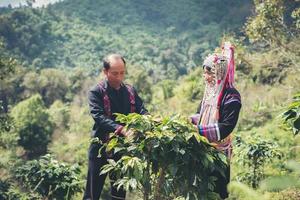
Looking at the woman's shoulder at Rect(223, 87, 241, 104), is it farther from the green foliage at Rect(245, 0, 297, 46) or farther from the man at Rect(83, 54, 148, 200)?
the green foliage at Rect(245, 0, 297, 46)

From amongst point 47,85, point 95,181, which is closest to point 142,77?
point 47,85

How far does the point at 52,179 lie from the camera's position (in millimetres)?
6129

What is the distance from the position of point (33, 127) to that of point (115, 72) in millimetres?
29121

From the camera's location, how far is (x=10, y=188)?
308 inches

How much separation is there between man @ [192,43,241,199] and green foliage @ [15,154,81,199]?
3.12 metres

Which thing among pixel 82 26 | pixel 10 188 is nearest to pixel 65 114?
pixel 10 188

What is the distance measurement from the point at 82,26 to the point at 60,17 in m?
6.63

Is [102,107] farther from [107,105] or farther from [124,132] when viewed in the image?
[124,132]

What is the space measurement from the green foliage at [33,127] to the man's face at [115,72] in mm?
25322

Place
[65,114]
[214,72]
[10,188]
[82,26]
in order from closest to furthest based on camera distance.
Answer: [214,72], [10,188], [65,114], [82,26]

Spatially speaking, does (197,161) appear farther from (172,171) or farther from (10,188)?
(10,188)

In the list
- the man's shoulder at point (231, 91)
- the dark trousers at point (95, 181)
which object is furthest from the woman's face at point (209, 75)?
the dark trousers at point (95, 181)

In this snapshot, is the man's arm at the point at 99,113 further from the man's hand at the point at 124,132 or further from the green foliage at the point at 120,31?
the green foliage at the point at 120,31

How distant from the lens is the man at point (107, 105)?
363cm
